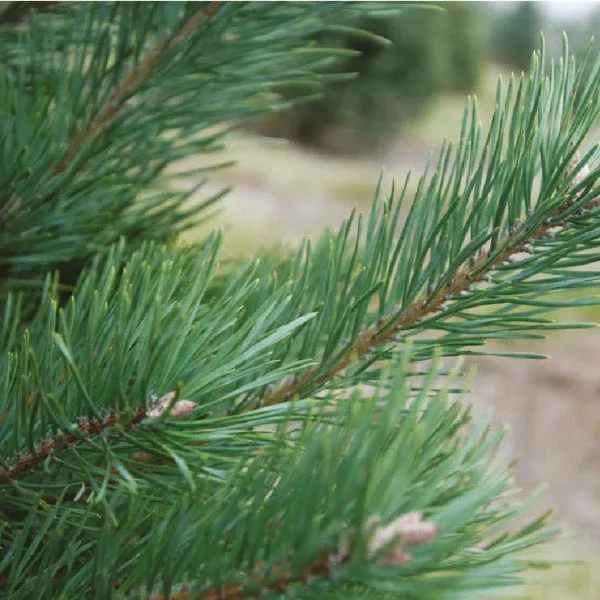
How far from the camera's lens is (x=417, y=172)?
6.18 metres

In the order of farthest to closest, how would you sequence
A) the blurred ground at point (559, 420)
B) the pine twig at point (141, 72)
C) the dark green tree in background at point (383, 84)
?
the dark green tree in background at point (383, 84), the blurred ground at point (559, 420), the pine twig at point (141, 72)

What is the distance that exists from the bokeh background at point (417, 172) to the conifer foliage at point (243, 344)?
0.04 meters

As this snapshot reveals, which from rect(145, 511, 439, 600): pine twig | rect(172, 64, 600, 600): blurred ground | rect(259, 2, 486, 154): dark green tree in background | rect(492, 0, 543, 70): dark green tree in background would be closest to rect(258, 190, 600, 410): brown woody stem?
rect(145, 511, 439, 600): pine twig

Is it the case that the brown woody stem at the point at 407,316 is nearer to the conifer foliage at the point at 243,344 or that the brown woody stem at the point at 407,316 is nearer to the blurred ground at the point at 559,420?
the conifer foliage at the point at 243,344

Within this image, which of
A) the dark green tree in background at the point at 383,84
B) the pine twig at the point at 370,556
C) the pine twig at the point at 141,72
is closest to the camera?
the pine twig at the point at 370,556

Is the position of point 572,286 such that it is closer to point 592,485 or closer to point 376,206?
point 376,206

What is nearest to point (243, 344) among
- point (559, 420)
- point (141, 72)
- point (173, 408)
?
point (173, 408)

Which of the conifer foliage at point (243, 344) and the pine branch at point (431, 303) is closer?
the conifer foliage at point (243, 344)

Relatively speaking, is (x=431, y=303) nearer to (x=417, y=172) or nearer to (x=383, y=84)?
(x=417, y=172)

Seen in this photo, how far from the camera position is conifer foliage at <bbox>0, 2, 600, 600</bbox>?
23 cm

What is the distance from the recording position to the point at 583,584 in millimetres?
1979

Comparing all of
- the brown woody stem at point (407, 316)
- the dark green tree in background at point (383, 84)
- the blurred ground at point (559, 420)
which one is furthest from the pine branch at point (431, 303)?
the dark green tree in background at point (383, 84)

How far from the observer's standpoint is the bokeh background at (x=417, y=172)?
2416 mm

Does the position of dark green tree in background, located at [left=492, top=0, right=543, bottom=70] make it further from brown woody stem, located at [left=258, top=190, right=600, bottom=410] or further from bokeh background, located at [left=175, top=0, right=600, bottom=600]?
brown woody stem, located at [left=258, top=190, right=600, bottom=410]
